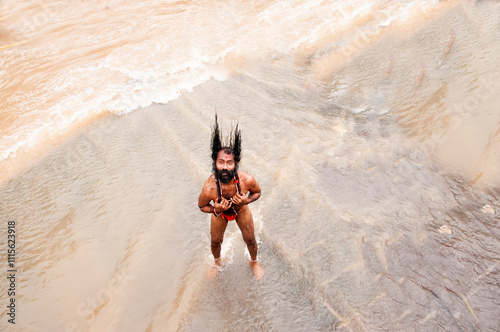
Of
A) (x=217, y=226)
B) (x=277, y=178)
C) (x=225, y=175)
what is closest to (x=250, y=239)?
(x=217, y=226)

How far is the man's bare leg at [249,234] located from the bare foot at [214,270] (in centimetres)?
38

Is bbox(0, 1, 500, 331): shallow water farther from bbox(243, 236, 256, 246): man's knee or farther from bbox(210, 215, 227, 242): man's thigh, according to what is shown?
bbox(210, 215, 227, 242): man's thigh

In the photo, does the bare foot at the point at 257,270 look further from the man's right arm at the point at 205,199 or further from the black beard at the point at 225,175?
the black beard at the point at 225,175

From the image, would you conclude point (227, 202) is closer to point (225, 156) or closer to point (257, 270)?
point (225, 156)

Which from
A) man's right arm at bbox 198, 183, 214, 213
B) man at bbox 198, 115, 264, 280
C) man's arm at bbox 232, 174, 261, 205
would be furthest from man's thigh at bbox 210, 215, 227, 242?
man's arm at bbox 232, 174, 261, 205

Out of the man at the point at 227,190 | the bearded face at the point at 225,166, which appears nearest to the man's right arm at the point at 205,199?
the man at the point at 227,190

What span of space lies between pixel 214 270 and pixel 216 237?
0.57 meters

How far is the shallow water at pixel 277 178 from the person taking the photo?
11.1 ft

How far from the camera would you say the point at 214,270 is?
3770 mm

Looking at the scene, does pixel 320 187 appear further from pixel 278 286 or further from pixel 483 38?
pixel 483 38

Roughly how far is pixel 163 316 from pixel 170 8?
10.3m

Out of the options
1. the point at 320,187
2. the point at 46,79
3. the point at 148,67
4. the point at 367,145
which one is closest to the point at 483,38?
the point at 367,145

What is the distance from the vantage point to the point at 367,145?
200 inches

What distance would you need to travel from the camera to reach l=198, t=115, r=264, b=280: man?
2.96 metres
